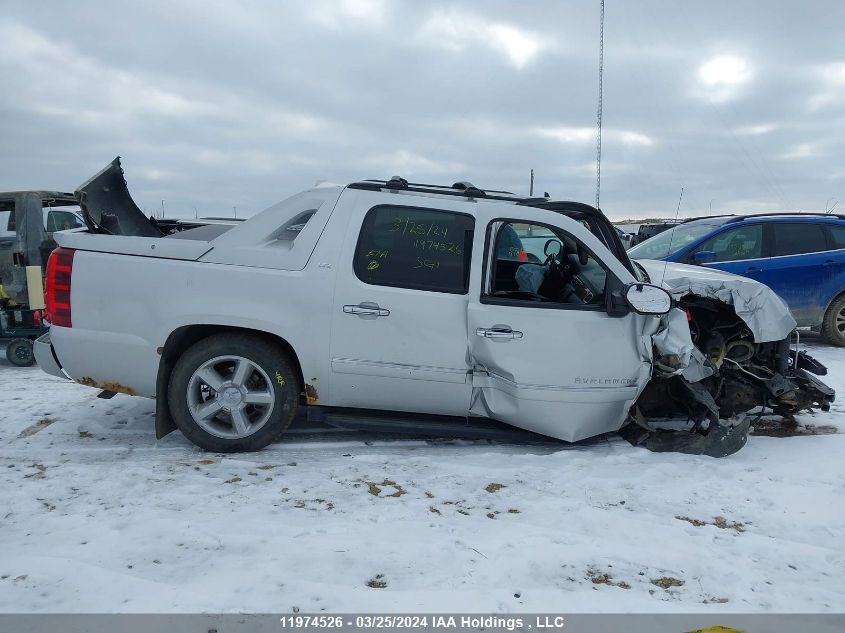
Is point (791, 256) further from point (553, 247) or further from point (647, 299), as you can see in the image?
point (647, 299)

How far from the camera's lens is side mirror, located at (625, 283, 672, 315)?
376cm

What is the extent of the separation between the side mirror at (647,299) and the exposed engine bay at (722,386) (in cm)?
74

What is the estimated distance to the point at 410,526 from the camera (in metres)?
3.08

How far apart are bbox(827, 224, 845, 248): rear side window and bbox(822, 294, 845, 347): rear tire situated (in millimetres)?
670

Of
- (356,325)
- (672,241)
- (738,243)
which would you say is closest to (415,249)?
(356,325)

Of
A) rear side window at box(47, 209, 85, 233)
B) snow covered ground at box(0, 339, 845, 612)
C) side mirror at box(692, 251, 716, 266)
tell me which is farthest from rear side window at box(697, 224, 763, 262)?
rear side window at box(47, 209, 85, 233)

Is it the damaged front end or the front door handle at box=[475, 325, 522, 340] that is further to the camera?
the damaged front end

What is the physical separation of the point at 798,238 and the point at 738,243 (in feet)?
2.65

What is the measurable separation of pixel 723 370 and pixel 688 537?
2087mm

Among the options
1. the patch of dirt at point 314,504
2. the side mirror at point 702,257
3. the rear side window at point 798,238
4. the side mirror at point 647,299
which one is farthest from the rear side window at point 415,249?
the rear side window at point 798,238

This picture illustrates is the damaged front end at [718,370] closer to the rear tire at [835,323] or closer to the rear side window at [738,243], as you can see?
the rear side window at [738,243]

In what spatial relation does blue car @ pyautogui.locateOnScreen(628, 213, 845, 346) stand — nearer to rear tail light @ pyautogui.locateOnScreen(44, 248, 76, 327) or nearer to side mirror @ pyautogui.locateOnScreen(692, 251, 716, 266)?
side mirror @ pyautogui.locateOnScreen(692, 251, 716, 266)

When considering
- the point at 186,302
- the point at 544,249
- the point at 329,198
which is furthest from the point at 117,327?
the point at 544,249

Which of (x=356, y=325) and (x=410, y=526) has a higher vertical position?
(x=356, y=325)
